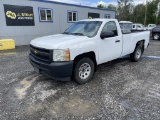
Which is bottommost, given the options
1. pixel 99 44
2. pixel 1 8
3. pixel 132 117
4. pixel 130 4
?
pixel 132 117

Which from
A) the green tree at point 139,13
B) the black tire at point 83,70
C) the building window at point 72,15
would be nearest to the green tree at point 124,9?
the green tree at point 139,13

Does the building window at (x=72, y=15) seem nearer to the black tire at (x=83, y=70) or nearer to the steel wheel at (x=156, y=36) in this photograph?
the steel wheel at (x=156, y=36)

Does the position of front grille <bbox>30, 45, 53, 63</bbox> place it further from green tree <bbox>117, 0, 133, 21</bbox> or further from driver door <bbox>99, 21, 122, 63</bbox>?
green tree <bbox>117, 0, 133, 21</bbox>

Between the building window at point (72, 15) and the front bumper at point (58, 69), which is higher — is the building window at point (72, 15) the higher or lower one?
the higher one

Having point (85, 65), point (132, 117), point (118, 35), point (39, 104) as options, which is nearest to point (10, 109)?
point (39, 104)

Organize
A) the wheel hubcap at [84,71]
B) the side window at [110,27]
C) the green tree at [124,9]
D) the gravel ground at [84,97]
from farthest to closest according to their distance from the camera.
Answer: the green tree at [124,9], the side window at [110,27], the wheel hubcap at [84,71], the gravel ground at [84,97]

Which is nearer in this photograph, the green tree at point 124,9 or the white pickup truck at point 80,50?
the white pickup truck at point 80,50

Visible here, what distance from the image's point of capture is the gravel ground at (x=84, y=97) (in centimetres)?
295

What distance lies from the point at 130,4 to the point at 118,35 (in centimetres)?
4667

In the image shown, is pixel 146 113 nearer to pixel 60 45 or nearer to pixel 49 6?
pixel 60 45

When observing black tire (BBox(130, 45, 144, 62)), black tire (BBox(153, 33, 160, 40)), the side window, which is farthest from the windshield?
black tire (BBox(153, 33, 160, 40))

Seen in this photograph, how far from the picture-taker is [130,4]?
151 ft

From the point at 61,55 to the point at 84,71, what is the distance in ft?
3.50

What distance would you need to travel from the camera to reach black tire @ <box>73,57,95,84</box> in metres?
3.96
